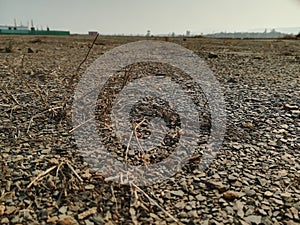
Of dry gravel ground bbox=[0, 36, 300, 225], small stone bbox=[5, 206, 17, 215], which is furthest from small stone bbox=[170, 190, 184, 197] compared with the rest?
small stone bbox=[5, 206, 17, 215]

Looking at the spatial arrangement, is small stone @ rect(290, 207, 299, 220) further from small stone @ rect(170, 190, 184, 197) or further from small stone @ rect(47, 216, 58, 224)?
small stone @ rect(47, 216, 58, 224)

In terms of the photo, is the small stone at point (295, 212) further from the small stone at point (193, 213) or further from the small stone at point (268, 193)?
the small stone at point (193, 213)

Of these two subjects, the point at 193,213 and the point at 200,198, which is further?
the point at 200,198

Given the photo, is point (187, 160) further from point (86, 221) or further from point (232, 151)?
point (86, 221)

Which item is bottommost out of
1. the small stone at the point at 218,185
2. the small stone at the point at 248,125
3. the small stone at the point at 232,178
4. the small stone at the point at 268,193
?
the small stone at the point at 268,193

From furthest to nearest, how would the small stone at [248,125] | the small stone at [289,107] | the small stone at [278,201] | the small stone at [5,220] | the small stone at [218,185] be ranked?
the small stone at [289,107], the small stone at [248,125], the small stone at [218,185], the small stone at [278,201], the small stone at [5,220]

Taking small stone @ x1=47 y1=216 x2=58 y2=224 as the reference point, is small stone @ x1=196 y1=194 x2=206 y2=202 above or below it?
above

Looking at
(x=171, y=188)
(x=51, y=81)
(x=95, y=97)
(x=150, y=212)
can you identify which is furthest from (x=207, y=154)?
(x=51, y=81)

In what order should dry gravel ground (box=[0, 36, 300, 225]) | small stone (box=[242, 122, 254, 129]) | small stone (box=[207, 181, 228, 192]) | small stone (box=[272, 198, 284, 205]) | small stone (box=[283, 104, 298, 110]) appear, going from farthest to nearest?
small stone (box=[283, 104, 298, 110])
small stone (box=[242, 122, 254, 129])
small stone (box=[207, 181, 228, 192])
small stone (box=[272, 198, 284, 205])
dry gravel ground (box=[0, 36, 300, 225])

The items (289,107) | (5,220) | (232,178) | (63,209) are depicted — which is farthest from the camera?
(289,107)

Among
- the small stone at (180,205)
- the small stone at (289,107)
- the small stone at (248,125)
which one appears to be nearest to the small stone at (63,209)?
the small stone at (180,205)

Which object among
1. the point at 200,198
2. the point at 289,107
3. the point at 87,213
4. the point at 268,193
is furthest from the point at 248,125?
the point at 87,213

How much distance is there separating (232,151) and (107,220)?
4.62 ft

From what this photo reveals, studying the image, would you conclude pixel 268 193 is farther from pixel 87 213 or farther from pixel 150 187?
pixel 87 213
